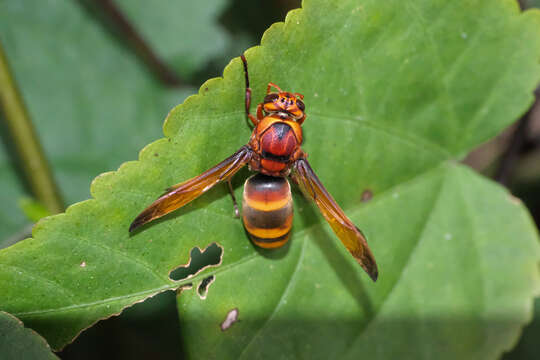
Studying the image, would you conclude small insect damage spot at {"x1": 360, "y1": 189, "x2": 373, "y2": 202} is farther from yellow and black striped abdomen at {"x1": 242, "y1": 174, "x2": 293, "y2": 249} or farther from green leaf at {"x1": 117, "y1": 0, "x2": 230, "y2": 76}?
green leaf at {"x1": 117, "y1": 0, "x2": 230, "y2": 76}

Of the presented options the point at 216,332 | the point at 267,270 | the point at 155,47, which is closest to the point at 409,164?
the point at 267,270

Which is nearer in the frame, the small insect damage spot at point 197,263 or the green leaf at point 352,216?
the green leaf at point 352,216

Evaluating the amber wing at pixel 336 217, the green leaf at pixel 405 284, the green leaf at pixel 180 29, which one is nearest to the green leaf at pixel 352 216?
the green leaf at pixel 405 284

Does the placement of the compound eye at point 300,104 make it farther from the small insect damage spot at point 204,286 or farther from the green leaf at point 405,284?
the small insect damage spot at point 204,286

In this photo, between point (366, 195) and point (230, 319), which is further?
point (366, 195)

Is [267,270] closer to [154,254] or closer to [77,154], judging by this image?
[154,254]

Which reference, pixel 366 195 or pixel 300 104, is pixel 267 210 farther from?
pixel 366 195

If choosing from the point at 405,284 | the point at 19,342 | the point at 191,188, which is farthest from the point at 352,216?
the point at 19,342

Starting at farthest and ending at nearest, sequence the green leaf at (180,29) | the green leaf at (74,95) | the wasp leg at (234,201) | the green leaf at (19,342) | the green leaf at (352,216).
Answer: the green leaf at (180,29) < the green leaf at (74,95) < the wasp leg at (234,201) < the green leaf at (352,216) < the green leaf at (19,342)
